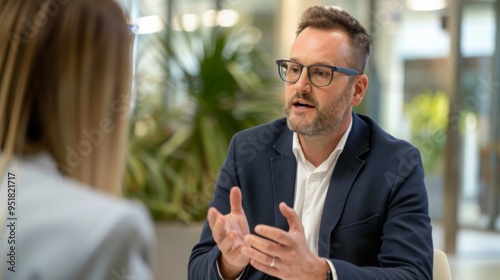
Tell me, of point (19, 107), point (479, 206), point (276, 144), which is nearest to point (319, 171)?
point (276, 144)

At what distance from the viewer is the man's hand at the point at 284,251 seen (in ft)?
4.48

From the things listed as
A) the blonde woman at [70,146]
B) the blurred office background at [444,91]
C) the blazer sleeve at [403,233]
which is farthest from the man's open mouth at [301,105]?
the blurred office background at [444,91]

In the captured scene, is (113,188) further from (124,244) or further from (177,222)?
(177,222)

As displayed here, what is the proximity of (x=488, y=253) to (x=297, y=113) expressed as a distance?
516cm

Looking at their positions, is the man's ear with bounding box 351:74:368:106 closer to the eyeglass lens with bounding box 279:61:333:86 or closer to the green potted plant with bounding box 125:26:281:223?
the eyeglass lens with bounding box 279:61:333:86

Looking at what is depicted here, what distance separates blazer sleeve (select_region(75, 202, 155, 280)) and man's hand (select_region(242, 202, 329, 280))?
678 mm

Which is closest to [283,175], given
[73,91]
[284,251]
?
[284,251]

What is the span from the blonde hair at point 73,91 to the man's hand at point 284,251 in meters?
0.67

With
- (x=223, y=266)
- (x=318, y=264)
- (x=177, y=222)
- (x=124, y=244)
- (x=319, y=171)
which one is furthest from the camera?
(x=177, y=222)

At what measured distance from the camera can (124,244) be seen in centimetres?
64

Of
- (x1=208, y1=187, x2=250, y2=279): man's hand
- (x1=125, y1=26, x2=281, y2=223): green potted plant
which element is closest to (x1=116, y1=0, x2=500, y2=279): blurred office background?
(x1=125, y1=26, x2=281, y2=223): green potted plant

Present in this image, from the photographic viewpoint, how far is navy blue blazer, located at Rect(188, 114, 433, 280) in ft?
5.26

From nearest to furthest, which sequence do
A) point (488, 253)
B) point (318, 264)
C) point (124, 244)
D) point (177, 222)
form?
point (124, 244) < point (318, 264) < point (177, 222) < point (488, 253)

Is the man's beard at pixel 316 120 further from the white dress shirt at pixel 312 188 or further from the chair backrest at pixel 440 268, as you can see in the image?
the chair backrest at pixel 440 268
